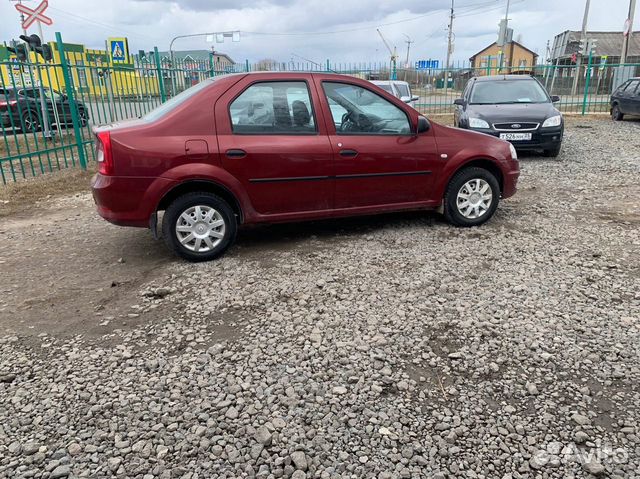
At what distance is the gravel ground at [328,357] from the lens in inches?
93.4

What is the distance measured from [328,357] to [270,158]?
219 centimetres

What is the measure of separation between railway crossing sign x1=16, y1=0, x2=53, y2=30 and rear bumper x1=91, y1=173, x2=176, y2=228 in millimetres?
10216

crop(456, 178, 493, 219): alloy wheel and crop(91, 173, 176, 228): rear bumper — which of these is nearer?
crop(91, 173, 176, 228): rear bumper

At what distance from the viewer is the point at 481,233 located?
549 centimetres

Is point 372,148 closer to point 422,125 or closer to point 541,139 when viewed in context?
point 422,125

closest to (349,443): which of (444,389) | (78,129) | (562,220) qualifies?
(444,389)

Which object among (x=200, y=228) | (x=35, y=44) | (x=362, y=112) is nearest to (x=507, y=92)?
(x=362, y=112)

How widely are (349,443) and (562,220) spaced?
4.69 meters

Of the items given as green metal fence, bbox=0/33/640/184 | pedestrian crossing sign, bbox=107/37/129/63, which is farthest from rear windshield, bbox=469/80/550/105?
pedestrian crossing sign, bbox=107/37/129/63

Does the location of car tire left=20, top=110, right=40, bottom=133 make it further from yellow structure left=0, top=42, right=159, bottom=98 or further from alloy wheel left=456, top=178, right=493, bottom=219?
alloy wheel left=456, top=178, right=493, bottom=219

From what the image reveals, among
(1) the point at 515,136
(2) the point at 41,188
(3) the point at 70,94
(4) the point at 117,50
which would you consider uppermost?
(4) the point at 117,50

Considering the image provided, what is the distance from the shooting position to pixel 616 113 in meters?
17.2

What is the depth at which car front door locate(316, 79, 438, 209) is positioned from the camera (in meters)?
4.91

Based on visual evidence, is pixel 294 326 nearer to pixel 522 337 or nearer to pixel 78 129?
pixel 522 337
